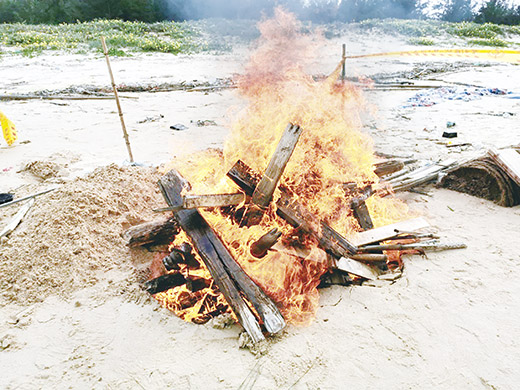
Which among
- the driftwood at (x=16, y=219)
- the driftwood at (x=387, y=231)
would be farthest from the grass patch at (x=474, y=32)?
the driftwood at (x=16, y=219)

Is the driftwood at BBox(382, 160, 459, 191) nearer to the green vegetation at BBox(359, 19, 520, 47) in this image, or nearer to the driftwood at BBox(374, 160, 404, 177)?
the driftwood at BBox(374, 160, 404, 177)

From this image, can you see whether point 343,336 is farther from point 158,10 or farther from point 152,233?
point 158,10

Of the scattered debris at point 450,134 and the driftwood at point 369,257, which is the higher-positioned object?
the driftwood at point 369,257

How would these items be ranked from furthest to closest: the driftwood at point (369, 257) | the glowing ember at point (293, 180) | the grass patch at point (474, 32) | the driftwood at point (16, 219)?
1. the grass patch at point (474, 32)
2. the driftwood at point (16, 219)
3. the driftwood at point (369, 257)
4. the glowing ember at point (293, 180)

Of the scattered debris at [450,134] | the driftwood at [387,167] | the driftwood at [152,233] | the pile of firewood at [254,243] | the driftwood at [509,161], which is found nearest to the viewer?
the pile of firewood at [254,243]

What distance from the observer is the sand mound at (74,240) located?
3420 millimetres

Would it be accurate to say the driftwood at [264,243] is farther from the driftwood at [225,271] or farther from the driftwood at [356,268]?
the driftwood at [356,268]

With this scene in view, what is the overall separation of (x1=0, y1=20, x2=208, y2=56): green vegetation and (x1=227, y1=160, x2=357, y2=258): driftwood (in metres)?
20.8

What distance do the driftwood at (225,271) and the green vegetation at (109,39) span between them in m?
20.5

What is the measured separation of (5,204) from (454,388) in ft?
19.1

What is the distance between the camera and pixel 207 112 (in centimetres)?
1090

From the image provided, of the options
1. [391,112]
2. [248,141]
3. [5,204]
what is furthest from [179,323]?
[391,112]

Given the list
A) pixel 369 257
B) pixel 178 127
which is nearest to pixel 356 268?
pixel 369 257

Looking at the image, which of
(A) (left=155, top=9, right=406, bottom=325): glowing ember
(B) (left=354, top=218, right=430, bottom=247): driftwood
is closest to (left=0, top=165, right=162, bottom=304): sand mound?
(A) (left=155, top=9, right=406, bottom=325): glowing ember
